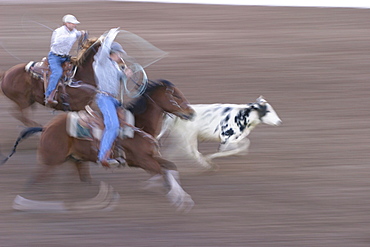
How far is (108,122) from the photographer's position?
659 cm

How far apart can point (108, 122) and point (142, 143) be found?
18.3 inches

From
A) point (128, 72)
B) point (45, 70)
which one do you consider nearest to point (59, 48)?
point (45, 70)

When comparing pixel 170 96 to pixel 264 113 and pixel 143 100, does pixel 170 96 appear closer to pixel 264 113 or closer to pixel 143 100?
pixel 143 100

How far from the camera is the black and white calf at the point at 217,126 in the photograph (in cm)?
810

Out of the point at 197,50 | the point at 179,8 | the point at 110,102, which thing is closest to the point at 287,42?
the point at 197,50

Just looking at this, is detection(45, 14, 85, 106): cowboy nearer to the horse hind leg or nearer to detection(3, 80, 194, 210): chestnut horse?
the horse hind leg

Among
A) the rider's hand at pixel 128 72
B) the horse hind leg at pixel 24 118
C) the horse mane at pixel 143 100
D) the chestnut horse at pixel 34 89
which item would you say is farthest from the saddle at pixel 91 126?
the horse hind leg at pixel 24 118

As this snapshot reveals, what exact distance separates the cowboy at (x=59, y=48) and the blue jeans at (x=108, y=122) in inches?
79.0

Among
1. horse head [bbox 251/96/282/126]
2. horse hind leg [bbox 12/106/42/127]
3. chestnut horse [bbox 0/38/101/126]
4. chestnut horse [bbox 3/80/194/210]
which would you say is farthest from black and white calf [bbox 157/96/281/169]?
horse hind leg [bbox 12/106/42/127]

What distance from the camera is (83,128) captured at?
22.0ft

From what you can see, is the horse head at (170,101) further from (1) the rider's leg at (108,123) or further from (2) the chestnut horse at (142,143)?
(1) the rider's leg at (108,123)

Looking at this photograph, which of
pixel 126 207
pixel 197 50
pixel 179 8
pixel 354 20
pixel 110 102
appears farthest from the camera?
pixel 179 8

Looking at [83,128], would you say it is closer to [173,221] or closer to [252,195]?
[173,221]

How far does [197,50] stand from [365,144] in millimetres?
5556
